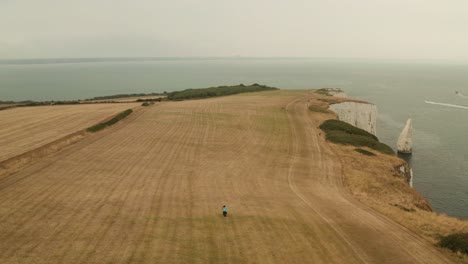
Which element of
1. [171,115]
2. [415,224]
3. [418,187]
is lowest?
[418,187]

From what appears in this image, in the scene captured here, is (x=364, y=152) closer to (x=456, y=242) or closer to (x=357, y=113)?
(x=456, y=242)

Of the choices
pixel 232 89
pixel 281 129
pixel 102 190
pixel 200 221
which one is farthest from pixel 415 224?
pixel 232 89

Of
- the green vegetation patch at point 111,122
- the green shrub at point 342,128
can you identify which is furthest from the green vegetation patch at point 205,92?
the green shrub at point 342,128

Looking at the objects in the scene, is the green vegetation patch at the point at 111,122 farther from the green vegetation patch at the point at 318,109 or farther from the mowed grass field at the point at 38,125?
the green vegetation patch at the point at 318,109

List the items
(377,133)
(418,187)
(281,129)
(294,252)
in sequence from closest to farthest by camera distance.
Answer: (294,252) → (418,187) → (281,129) → (377,133)

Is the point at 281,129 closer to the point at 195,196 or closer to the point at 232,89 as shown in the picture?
the point at 195,196

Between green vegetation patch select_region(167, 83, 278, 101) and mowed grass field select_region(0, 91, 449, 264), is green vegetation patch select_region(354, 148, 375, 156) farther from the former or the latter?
green vegetation patch select_region(167, 83, 278, 101)
